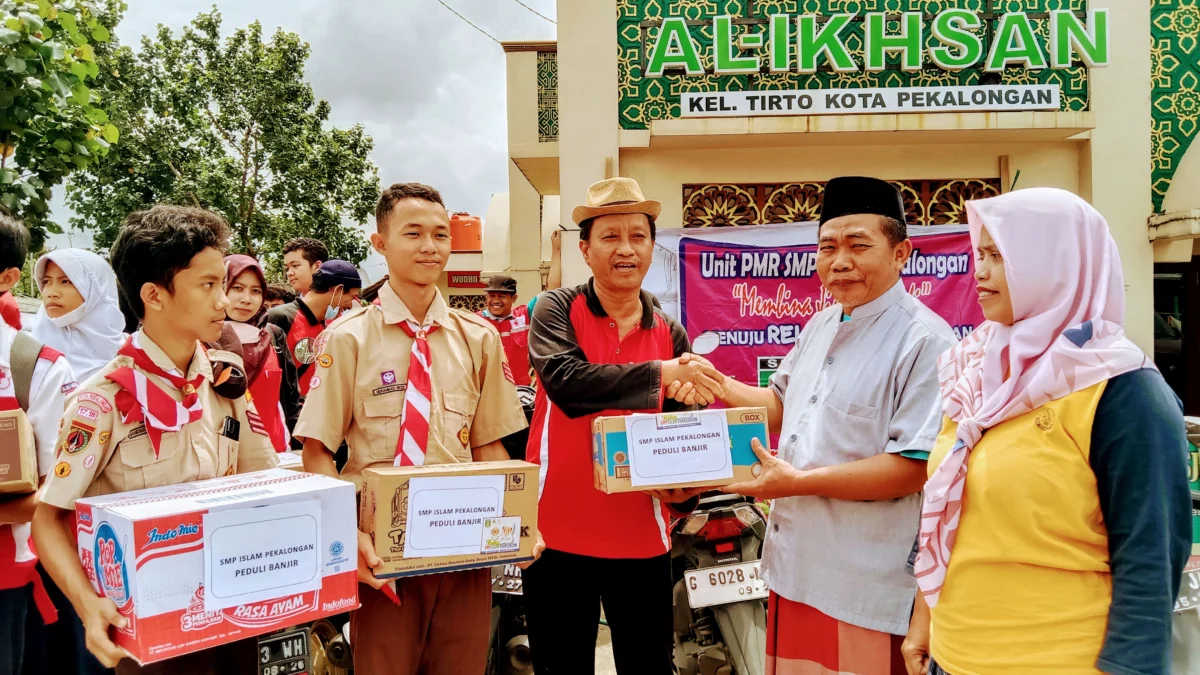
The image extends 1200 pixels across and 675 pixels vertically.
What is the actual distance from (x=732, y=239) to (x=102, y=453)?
5076 millimetres

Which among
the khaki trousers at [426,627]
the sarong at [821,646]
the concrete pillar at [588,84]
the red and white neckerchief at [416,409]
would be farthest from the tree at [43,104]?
the sarong at [821,646]

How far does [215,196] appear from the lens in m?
17.1

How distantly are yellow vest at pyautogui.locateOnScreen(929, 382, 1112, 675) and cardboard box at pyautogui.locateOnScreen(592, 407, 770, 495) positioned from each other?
763 millimetres

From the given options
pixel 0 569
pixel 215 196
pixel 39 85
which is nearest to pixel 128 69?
pixel 215 196

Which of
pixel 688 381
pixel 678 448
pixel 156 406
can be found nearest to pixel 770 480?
pixel 678 448

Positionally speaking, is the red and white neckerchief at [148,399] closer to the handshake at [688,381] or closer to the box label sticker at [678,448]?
the box label sticker at [678,448]

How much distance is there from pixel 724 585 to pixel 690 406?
44.0 inches

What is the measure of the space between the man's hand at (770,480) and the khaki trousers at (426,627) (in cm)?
91

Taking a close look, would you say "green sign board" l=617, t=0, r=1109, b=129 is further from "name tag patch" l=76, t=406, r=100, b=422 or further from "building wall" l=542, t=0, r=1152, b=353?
"name tag patch" l=76, t=406, r=100, b=422

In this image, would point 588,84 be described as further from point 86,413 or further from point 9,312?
point 86,413

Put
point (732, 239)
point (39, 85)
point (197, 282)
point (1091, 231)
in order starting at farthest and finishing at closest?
point (732, 239)
point (39, 85)
point (197, 282)
point (1091, 231)

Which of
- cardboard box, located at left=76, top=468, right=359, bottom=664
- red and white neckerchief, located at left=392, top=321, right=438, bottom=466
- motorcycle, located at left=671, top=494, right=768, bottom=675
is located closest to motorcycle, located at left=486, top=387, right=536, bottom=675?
motorcycle, located at left=671, top=494, right=768, bottom=675

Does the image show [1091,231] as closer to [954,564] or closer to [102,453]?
[954,564]

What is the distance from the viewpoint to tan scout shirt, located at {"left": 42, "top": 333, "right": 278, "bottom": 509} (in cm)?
187
